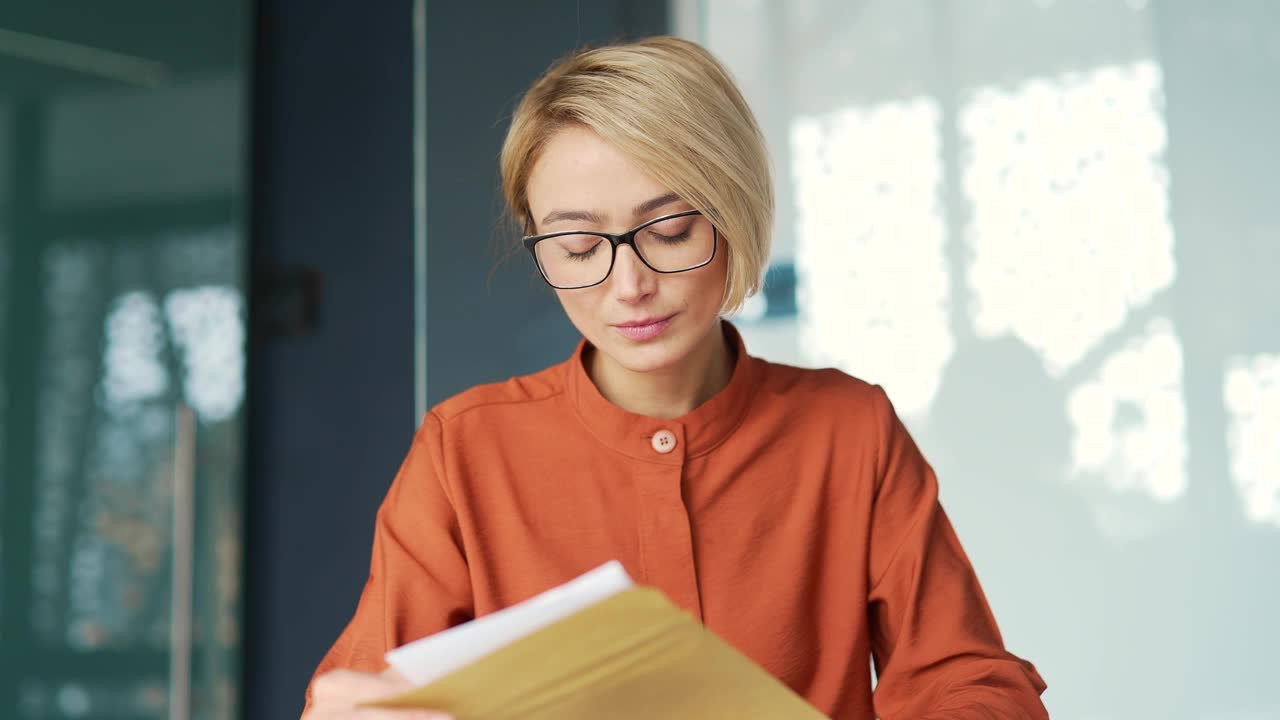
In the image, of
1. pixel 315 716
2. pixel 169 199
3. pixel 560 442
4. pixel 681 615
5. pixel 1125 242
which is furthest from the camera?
pixel 169 199

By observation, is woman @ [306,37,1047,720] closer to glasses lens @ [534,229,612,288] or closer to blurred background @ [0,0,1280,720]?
glasses lens @ [534,229,612,288]

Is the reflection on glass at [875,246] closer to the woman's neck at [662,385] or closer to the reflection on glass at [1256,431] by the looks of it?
the reflection on glass at [1256,431]

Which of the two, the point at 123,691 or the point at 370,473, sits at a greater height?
the point at 370,473

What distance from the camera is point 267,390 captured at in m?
2.56

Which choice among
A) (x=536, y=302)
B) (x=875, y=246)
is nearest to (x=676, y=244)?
(x=875, y=246)

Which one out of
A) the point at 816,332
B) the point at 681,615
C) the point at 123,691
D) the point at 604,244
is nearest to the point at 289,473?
the point at 123,691

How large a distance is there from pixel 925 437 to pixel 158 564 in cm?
154

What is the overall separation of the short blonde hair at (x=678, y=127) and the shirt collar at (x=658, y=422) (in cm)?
10

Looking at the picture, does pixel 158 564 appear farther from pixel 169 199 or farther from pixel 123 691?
pixel 169 199

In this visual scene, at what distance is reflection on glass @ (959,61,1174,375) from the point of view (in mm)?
2113

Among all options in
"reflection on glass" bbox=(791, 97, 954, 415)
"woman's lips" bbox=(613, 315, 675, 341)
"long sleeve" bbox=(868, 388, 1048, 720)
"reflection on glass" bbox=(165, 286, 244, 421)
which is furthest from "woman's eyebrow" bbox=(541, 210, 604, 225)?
"reflection on glass" bbox=(165, 286, 244, 421)

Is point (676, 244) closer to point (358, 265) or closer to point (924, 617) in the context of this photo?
point (924, 617)

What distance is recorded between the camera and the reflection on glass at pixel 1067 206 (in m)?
2.11

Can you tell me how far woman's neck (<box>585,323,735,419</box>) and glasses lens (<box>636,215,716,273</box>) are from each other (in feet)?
0.50
